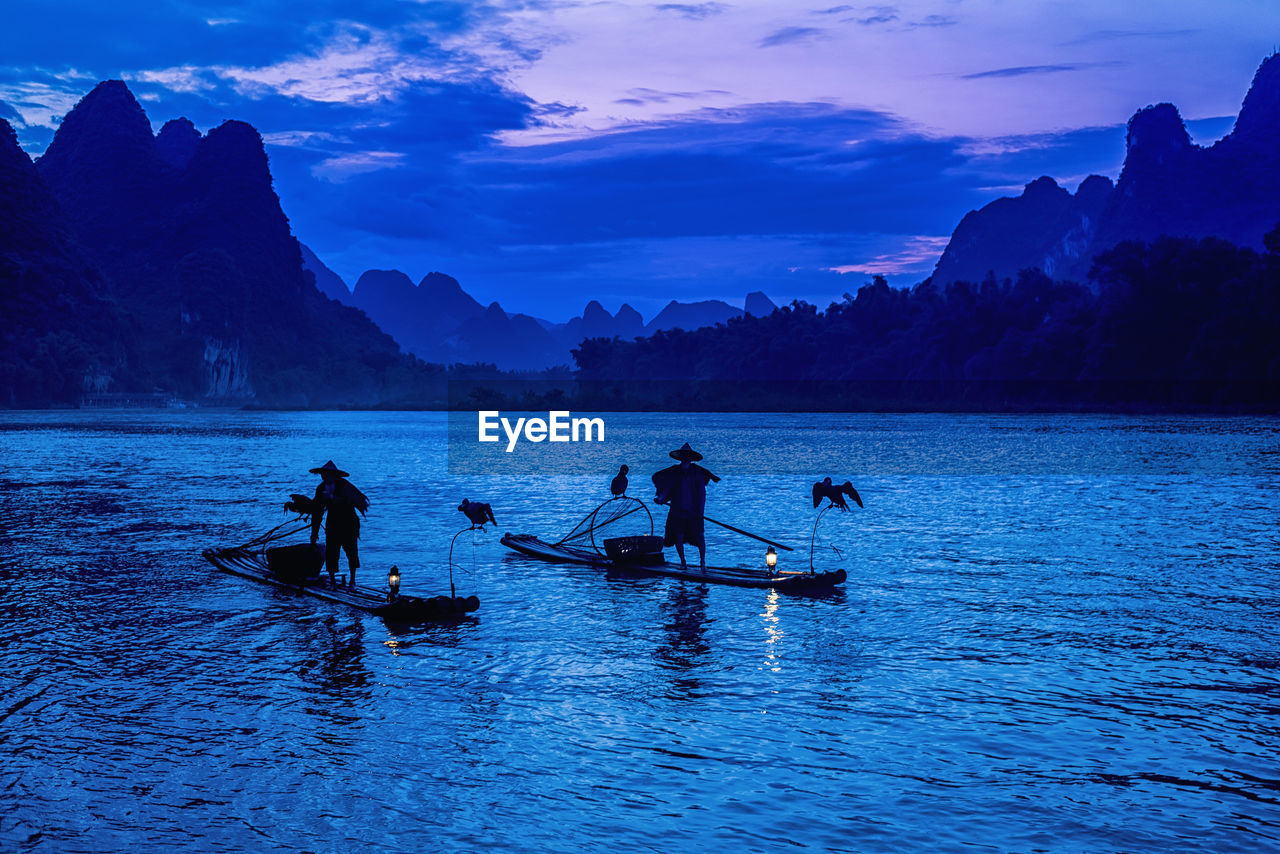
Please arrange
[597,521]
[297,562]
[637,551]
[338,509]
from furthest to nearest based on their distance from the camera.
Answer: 1. [597,521]
2. [637,551]
3. [297,562]
4. [338,509]

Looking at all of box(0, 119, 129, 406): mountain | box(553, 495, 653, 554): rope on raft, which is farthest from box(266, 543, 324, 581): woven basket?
box(0, 119, 129, 406): mountain

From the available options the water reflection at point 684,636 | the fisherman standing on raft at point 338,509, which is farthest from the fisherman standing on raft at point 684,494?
the fisherman standing on raft at point 338,509

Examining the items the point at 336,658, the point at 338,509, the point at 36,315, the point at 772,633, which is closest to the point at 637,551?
the point at 772,633

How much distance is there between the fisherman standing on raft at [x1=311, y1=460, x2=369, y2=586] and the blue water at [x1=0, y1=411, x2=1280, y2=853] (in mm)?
1029

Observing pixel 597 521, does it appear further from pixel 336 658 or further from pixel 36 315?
pixel 36 315

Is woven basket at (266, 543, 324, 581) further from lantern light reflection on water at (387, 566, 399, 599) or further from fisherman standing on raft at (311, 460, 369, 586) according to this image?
lantern light reflection on water at (387, 566, 399, 599)

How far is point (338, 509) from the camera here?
15.8 m

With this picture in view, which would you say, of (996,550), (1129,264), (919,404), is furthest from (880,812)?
(919,404)

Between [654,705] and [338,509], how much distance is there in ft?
23.6

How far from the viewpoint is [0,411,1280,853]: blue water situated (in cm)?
767

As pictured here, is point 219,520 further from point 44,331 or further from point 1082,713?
point 44,331

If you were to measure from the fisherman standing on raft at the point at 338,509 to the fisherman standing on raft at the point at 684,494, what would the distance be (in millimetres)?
4770

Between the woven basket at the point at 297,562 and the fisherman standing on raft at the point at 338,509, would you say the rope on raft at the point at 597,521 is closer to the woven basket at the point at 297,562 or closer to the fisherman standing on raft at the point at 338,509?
the fisherman standing on raft at the point at 338,509

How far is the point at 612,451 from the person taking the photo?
266 feet
